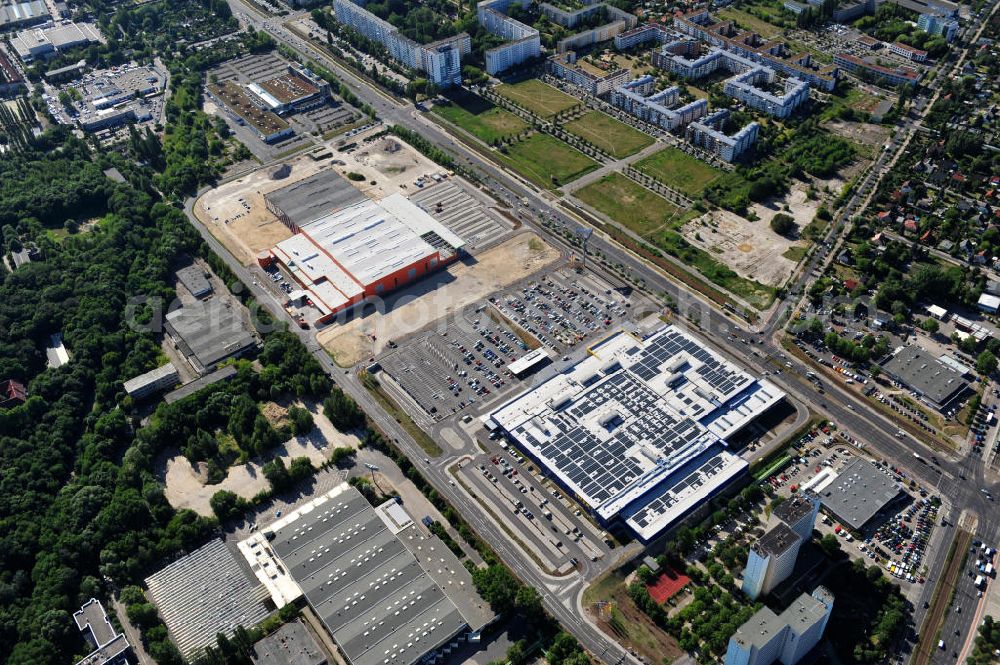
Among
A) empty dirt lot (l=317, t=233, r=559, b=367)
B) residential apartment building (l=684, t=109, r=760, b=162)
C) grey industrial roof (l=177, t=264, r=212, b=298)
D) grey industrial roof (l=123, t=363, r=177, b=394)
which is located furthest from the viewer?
residential apartment building (l=684, t=109, r=760, b=162)

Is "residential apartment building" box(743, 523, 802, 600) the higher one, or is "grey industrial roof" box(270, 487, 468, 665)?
"residential apartment building" box(743, 523, 802, 600)

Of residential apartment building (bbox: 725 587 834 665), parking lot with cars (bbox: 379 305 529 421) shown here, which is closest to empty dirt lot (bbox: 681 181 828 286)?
parking lot with cars (bbox: 379 305 529 421)

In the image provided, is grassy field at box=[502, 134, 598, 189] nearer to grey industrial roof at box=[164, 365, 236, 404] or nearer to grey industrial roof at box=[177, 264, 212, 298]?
grey industrial roof at box=[177, 264, 212, 298]

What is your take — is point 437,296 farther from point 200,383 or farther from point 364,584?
point 364,584

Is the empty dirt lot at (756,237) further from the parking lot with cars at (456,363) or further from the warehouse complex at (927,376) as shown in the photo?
the parking lot with cars at (456,363)

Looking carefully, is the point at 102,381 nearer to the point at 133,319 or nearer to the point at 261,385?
the point at 133,319

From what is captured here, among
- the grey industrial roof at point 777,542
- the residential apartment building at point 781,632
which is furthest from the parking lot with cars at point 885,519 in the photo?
the residential apartment building at point 781,632

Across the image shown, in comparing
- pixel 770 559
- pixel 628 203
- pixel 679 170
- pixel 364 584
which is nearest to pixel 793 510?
pixel 770 559

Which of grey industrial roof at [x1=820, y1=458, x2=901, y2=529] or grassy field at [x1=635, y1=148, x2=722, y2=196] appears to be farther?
grassy field at [x1=635, y1=148, x2=722, y2=196]
